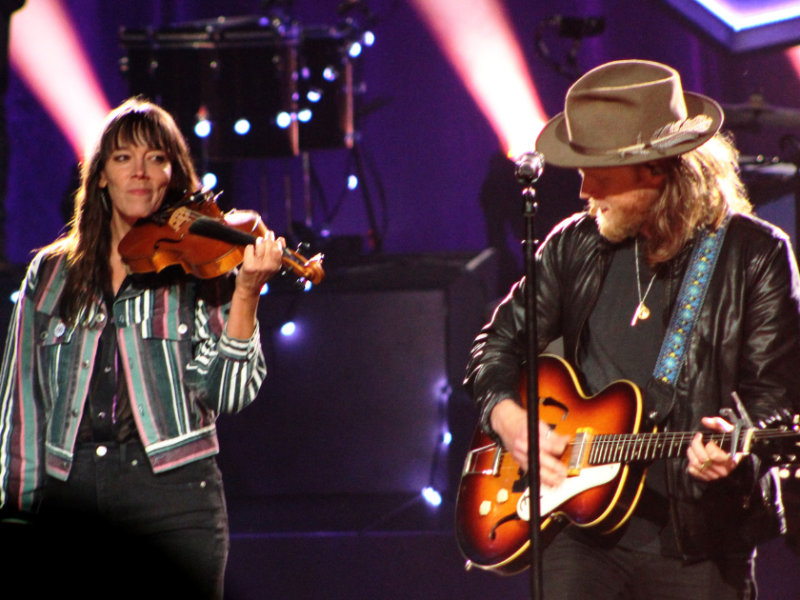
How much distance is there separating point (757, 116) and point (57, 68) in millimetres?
4711

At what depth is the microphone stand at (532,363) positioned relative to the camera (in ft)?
8.18

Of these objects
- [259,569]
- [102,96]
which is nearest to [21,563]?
[259,569]

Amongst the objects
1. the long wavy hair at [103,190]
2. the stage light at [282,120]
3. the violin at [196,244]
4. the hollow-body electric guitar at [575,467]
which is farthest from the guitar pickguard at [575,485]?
the stage light at [282,120]

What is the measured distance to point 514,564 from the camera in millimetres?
2918

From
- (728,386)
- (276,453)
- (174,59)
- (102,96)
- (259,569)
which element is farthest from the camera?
(102,96)

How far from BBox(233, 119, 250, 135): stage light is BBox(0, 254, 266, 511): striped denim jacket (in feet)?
12.2

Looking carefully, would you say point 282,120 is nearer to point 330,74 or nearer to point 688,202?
point 330,74

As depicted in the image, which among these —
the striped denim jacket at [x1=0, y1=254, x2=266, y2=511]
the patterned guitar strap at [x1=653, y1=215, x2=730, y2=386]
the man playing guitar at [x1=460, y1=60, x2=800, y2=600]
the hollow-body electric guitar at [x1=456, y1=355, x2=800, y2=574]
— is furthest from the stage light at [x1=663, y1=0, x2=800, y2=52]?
the striped denim jacket at [x1=0, y1=254, x2=266, y2=511]

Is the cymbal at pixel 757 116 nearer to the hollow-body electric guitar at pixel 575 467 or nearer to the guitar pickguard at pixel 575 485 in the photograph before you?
the hollow-body electric guitar at pixel 575 467

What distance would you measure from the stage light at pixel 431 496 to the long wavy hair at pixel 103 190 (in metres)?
2.40

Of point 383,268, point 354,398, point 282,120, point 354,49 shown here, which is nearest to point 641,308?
point 354,398

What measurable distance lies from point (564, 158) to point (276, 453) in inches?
115

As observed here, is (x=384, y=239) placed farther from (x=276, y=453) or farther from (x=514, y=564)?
(x=514, y=564)

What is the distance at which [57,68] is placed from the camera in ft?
25.0
